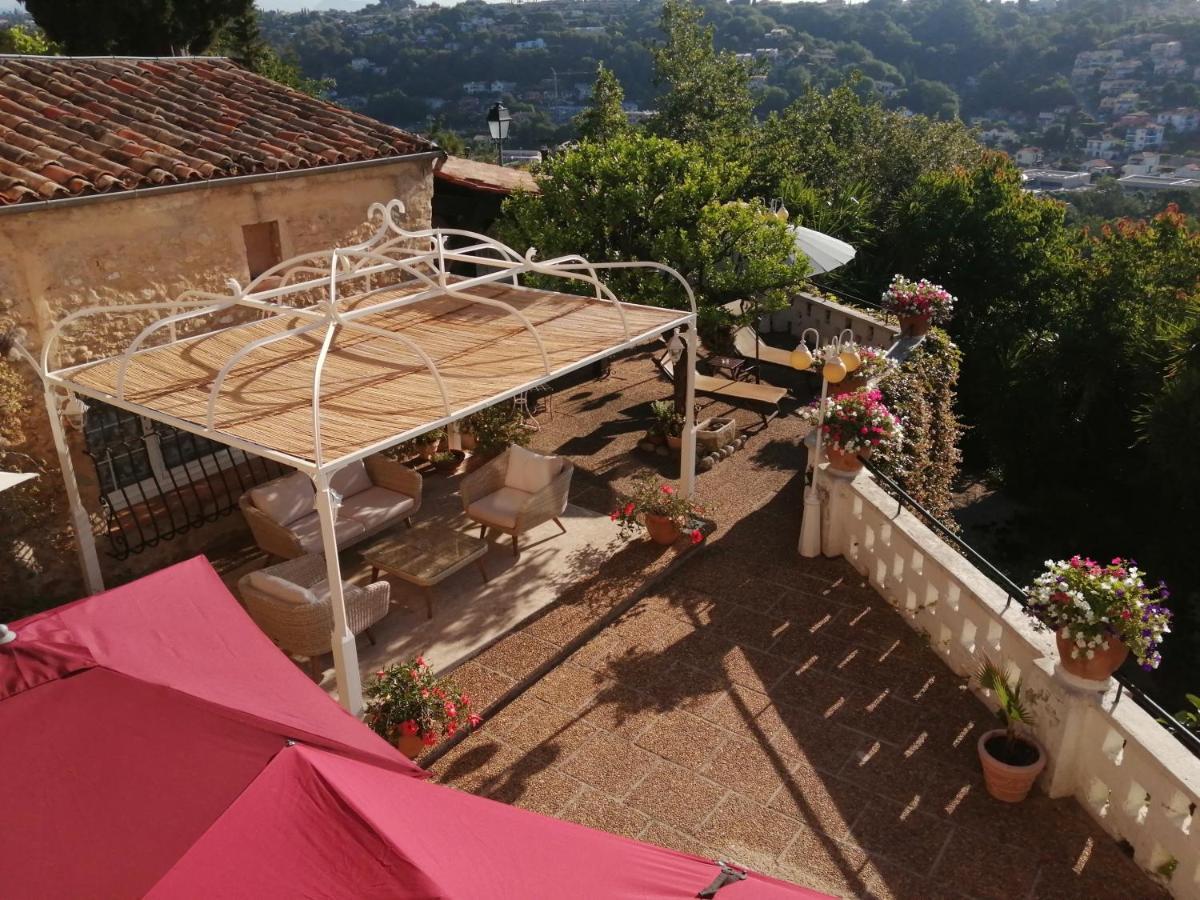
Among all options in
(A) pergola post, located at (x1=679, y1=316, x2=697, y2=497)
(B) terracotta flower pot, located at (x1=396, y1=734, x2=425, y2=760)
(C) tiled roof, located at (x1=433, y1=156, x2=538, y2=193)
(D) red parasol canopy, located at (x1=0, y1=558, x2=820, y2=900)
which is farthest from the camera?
(C) tiled roof, located at (x1=433, y1=156, x2=538, y2=193)

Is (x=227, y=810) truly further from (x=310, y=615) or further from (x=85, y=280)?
(x=85, y=280)

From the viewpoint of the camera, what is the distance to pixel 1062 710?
6676 mm

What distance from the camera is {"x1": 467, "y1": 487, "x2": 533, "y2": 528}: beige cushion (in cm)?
1012

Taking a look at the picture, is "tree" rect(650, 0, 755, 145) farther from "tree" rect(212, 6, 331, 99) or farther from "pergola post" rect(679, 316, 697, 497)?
"pergola post" rect(679, 316, 697, 497)

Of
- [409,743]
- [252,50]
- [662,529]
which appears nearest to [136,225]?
[409,743]

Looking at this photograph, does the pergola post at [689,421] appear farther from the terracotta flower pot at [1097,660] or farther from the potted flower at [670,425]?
the terracotta flower pot at [1097,660]

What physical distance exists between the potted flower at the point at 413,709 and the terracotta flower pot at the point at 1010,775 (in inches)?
157

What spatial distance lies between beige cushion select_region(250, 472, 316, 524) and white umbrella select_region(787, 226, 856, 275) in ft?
27.3

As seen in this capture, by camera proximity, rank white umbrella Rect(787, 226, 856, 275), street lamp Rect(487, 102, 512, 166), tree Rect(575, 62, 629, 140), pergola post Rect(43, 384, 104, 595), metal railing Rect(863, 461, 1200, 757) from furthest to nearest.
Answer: tree Rect(575, 62, 629, 140) < street lamp Rect(487, 102, 512, 166) < white umbrella Rect(787, 226, 856, 275) < pergola post Rect(43, 384, 104, 595) < metal railing Rect(863, 461, 1200, 757)

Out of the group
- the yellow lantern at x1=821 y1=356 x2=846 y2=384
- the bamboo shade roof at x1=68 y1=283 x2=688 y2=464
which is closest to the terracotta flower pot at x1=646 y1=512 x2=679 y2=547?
the bamboo shade roof at x1=68 y1=283 x2=688 y2=464

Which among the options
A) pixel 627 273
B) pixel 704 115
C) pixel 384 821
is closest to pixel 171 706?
pixel 384 821

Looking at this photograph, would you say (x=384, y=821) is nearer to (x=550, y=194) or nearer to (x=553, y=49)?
(x=550, y=194)

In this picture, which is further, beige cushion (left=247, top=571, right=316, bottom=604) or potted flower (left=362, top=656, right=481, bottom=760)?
beige cushion (left=247, top=571, right=316, bottom=604)

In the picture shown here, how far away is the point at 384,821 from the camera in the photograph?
3723 millimetres
